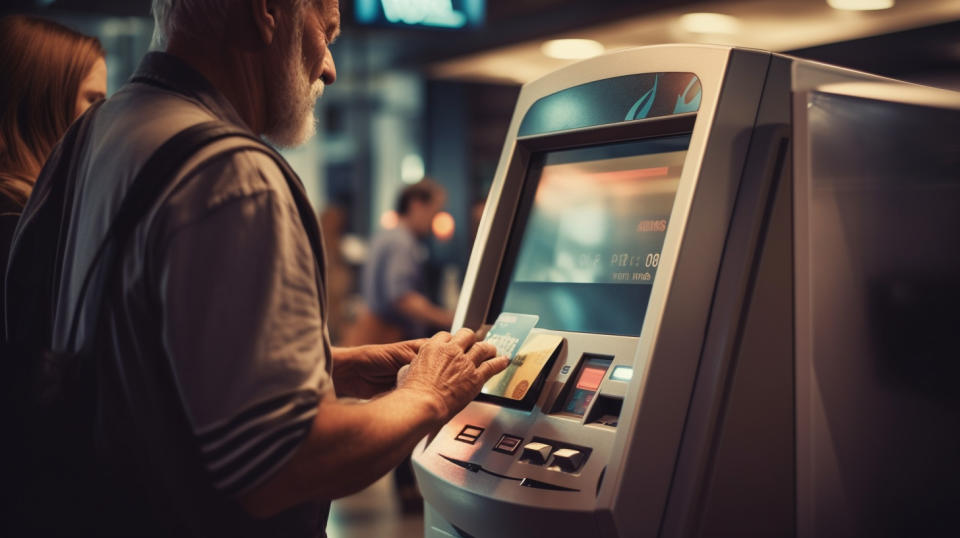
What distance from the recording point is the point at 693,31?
17.2ft

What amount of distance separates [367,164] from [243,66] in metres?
10.7

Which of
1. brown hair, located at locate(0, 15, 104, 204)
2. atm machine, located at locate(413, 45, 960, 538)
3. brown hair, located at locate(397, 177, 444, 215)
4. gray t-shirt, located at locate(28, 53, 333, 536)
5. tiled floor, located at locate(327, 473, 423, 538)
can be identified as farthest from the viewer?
brown hair, located at locate(397, 177, 444, 215)

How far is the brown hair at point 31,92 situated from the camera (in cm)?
188

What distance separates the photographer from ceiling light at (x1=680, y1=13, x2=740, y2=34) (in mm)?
4883

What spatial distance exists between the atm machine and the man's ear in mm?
602

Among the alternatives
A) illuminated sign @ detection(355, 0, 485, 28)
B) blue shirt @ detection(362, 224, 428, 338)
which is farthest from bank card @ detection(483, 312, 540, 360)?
blue shirt @ detection(362, 224, 428, 338)

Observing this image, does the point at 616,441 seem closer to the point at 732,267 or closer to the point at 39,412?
the point at 732,267

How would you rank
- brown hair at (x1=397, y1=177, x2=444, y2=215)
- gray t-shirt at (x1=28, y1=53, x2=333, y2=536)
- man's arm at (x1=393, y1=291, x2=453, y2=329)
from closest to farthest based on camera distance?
gray t-shirt at (x1=28, y1=53, x2=333, y2=536), man's arm at (x1=393, y1=291, x2=453, y2=329), brown hair at (x1=397, y1=177, x2=444, y2=215)

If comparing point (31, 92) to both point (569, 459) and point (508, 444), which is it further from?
point (569, 459)

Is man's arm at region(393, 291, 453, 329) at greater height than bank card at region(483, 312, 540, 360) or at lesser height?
lesser

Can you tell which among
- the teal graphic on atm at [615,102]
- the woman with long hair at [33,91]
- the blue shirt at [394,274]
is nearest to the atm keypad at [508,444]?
the teal graphic on atm at [615,102]

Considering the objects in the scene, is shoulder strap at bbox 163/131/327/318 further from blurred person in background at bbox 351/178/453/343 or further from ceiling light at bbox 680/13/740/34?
ceiling light at bbox 680/13/740/34

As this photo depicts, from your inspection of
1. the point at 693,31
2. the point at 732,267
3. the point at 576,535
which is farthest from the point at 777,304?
the point at 693,31

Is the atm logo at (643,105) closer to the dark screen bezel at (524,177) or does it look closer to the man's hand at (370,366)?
the dark screen bezel at (524,177)
